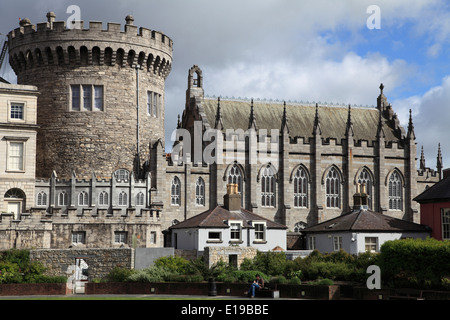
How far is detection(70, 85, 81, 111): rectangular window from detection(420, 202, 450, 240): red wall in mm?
27732

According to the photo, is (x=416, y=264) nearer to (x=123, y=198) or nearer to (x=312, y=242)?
(x=312, y=242)

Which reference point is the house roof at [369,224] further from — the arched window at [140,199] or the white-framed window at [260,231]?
the arched window at [140,199]

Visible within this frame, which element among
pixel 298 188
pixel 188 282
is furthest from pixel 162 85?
pixel 188 282

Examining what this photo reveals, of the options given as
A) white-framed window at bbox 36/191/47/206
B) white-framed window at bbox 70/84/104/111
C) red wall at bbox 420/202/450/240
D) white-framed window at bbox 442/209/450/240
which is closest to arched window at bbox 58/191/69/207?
white-framed window at bbox 36/191/47/206

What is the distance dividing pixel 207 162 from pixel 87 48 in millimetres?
13716

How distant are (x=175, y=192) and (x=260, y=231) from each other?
502 inches

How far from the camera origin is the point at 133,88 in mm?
64312

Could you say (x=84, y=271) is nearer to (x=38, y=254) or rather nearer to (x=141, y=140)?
(x=38, y=254)

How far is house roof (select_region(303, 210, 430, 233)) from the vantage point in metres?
51.8

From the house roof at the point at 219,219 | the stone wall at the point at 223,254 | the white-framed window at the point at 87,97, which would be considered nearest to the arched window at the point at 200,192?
the white-framed window at the point at 87,97

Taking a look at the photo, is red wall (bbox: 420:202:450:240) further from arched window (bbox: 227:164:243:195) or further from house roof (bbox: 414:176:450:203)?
arched window (bbox: 227:164:243:195)

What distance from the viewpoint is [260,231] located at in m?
53.7

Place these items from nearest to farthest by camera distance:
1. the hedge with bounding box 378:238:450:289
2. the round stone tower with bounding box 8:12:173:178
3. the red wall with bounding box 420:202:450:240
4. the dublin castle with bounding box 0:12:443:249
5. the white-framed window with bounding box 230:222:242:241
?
the hedge with bounding box 378:238:450:289 < the red wall with bounding box 420:202:450:240 < the white-framed window with bounding box 230:222:242:241 < the dublin castle with bounding box 0:12:443:249 < the round stone tower with bounding box 8:12:173:178
